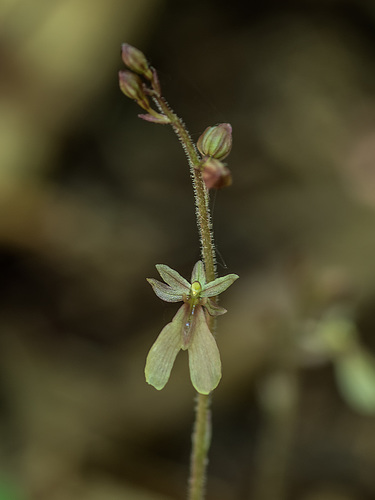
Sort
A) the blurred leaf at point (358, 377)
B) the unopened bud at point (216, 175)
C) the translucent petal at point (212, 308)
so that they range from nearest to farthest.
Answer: the unopened bud at point (216, 175)
the translucent petal at point (212, 308)
the blurred leaf at point (358, 377)

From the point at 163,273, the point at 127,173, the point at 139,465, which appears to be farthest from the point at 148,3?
the point at 163,273

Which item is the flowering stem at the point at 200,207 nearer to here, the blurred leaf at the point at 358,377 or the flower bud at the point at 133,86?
the flower bud at the point at 133,86

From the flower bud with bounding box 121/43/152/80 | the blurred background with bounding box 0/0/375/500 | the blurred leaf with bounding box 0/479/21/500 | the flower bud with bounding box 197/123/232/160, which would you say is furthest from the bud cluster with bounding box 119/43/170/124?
the blurred leaf with bounding box 0/479/21/500

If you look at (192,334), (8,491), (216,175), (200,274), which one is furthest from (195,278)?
(8,491)

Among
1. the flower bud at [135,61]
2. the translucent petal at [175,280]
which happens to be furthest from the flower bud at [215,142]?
the translucent petal at [175,280]

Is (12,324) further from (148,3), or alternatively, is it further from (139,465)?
(148,3)

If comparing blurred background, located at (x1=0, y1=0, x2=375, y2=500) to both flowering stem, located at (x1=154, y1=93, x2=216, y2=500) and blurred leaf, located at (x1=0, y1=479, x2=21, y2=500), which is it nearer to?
blurred leaf, located at (x1=0, y1=479, x2=21, y2=500)
